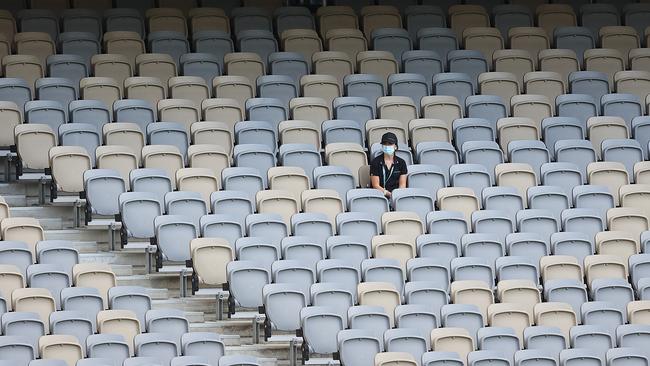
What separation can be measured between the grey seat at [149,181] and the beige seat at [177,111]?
1196 millimetres

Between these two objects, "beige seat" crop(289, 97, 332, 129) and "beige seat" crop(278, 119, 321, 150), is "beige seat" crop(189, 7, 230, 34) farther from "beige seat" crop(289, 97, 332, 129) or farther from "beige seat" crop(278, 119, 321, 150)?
"beige seat" crop(278, 119, 321, 150)

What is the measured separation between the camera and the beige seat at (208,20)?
1856 cm

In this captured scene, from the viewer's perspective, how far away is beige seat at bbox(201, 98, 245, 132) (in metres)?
17.0

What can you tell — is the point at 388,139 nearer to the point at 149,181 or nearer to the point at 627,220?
the point at 149,181

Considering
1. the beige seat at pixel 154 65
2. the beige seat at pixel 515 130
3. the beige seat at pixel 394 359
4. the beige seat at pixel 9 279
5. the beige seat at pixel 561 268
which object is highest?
the beige seat at pixel 154 65

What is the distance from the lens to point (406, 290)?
14.9 m

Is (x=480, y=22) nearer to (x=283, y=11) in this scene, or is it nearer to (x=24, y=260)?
(x=283, y=11)

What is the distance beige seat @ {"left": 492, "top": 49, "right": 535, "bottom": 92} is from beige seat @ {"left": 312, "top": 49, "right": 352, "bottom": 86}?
5.00ft

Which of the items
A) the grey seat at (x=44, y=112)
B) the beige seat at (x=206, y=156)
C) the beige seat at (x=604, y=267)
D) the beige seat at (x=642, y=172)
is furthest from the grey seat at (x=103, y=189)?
the beige seat at (x=642, y=172)

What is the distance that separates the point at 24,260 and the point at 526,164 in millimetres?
4746

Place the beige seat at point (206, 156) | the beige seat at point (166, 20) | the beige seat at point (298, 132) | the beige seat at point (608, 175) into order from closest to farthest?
1. the beige seat at point (206, 156)
2. the beige seat at point (608, 175)
3. the beige seat at point (298, 132)
4. the beige seat at point (166, 20)

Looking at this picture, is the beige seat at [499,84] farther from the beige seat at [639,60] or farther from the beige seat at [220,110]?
the beige seat at [220,110]

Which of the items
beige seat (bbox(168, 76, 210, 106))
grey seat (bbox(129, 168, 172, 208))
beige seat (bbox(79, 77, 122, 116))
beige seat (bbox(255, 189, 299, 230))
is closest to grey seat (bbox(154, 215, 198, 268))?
grey seat (bbox(129, 168, 172, 208))

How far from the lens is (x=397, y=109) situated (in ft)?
57.1
